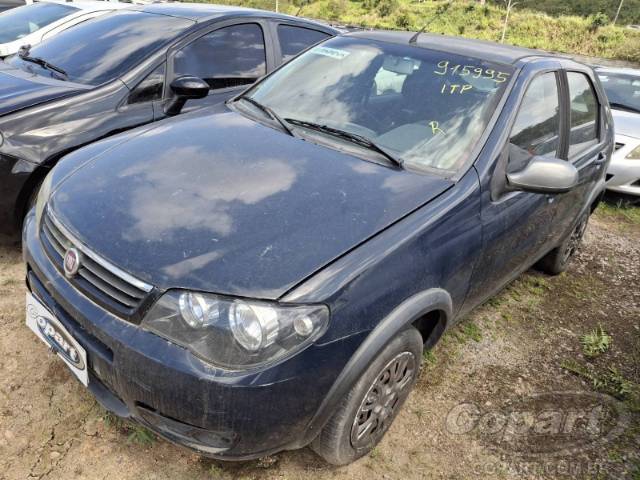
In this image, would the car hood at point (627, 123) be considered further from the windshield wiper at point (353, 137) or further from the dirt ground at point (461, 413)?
the windshield wiper at point (353, 137)

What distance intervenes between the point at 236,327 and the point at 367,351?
1.62ft

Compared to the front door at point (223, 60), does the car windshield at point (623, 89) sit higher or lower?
lower

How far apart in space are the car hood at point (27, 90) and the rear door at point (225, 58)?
706 millimetres

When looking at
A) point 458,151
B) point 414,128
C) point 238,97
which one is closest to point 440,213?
point 458,151

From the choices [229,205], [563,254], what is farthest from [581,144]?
[229,205]

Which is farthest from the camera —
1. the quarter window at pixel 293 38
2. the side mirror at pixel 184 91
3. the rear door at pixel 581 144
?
the quarter window at pixel 293 38

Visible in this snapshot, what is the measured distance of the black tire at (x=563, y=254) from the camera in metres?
3.73

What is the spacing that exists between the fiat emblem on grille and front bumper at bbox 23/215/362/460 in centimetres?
9

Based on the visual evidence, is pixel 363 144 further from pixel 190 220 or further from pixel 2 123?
pixel 2 123

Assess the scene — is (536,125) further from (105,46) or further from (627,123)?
(627,123)

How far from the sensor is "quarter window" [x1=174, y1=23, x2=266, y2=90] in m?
3.71

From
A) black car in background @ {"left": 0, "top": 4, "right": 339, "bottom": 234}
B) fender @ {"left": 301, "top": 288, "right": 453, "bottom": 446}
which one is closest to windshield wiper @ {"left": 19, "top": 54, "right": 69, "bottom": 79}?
black car in background @ {"left": 0, "top": 4, "right": 339, "bottom": 234}

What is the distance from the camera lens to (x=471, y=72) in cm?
260

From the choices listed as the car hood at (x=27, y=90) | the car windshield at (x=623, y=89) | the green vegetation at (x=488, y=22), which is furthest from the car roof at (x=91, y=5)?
the green vegetation at (x=488, y=22)
